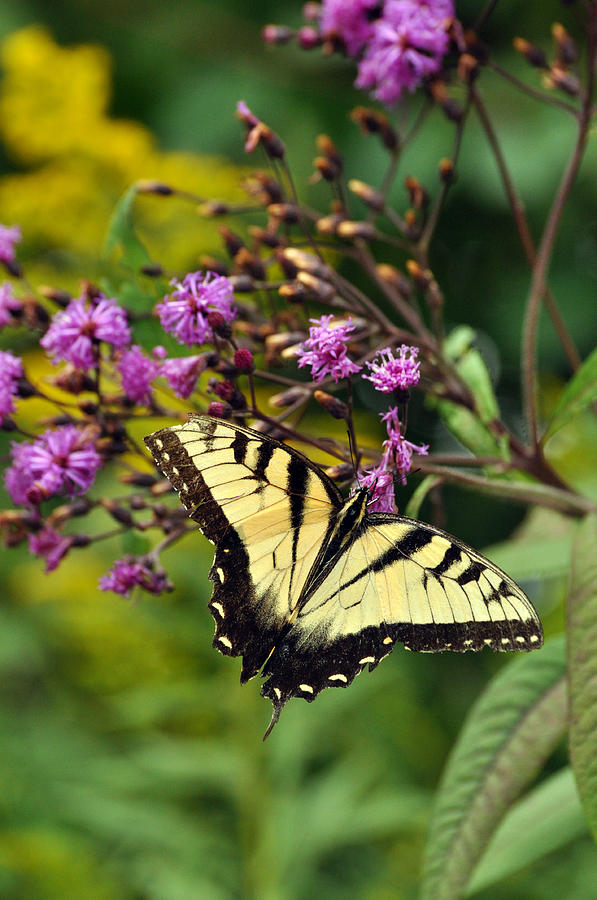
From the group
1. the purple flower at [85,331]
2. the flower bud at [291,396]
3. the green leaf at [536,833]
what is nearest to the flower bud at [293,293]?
the flower bud at [291,396]

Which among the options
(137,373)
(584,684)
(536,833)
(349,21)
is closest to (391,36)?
(349,21)

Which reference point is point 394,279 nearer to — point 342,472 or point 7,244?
point 342,472

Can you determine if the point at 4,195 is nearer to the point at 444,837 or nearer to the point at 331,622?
the point at 331,622

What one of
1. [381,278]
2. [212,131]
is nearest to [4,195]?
[212,131]

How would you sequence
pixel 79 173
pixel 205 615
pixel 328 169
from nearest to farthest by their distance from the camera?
pixel 328 169 < pixel 205 615 < pixel 79 173

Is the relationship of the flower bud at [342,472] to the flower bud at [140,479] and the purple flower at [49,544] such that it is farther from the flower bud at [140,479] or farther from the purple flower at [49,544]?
the purple flower at [49,544]

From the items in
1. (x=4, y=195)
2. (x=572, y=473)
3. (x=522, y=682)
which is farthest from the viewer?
(x=4, y=195)
